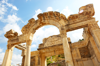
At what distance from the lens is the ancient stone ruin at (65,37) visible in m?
A: 6.12

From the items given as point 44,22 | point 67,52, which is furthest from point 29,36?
point 67,52

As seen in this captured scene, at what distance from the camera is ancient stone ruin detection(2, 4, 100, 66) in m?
6.12

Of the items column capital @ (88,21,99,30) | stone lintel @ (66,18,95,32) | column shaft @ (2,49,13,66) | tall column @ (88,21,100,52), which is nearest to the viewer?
tall column @ (88,21,100,52)

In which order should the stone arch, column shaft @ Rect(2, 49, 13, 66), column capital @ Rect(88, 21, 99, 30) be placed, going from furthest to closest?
column shaft @ Rect(2, 49, 13, 66), the stone arch, column capital @ Rect(88, 21, 99, 30)

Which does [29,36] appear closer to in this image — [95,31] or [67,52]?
[67,52]

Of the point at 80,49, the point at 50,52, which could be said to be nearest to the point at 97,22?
the point at 80,49

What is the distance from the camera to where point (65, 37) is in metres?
6.33

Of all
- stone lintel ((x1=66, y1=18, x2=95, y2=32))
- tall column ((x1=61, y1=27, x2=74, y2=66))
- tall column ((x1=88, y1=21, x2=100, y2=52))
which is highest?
stone lintel ((x1=66, y1=18, x2=95, y2=32))

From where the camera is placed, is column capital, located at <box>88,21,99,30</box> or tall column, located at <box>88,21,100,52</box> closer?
tall column, located at <box>88,21,100,52</box>

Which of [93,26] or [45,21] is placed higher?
[45,21]

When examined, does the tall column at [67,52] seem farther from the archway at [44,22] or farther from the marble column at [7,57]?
the marble column at [7,57]

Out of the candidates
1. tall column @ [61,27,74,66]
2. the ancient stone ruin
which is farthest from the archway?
tall column @ [61,27,74,66]

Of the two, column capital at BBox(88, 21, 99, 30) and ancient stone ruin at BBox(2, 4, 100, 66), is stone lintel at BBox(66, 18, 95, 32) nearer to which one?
ancient stone ruin at BBox(2, 4, 100, 66)

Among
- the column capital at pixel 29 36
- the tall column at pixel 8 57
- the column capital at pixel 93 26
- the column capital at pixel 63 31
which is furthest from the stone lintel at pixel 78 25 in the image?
the tall column at pixel 8 57
